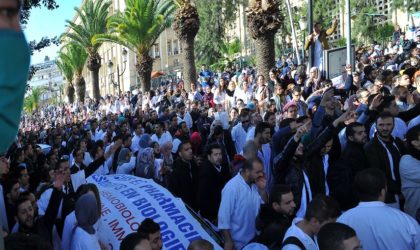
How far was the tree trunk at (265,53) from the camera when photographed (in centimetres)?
2081

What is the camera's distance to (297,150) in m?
6.49

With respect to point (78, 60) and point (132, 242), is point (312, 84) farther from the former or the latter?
point (78, 60)

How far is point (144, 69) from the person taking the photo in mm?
35344

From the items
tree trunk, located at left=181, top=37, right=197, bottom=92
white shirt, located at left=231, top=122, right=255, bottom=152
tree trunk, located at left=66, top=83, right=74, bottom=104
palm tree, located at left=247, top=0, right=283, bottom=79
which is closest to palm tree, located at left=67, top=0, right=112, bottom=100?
tree trunk, located at left=66, top=83, right=74, bottom=104

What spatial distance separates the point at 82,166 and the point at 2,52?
8824 millimetres

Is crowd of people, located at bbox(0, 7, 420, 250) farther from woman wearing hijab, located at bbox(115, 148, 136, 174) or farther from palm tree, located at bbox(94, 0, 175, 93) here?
palm tree, located at bbox(94, 0, 175, 93)

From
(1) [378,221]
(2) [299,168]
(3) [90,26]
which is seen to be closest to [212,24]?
(3) [90,26]

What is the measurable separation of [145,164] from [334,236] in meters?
6.01

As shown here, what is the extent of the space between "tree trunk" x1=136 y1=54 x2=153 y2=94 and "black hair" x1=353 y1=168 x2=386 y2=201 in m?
31.0

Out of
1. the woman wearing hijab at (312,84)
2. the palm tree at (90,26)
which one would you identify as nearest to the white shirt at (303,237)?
the woman wearing hijab at (312,84)

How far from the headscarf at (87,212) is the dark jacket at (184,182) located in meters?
2.61

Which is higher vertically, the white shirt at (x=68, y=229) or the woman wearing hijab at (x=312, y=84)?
the woman wearing hijab at (x=312, y=84)

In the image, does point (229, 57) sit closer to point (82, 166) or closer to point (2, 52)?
point (82, 166)

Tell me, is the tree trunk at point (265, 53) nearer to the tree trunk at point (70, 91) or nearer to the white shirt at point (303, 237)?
the white shirt at point (303, 237)
